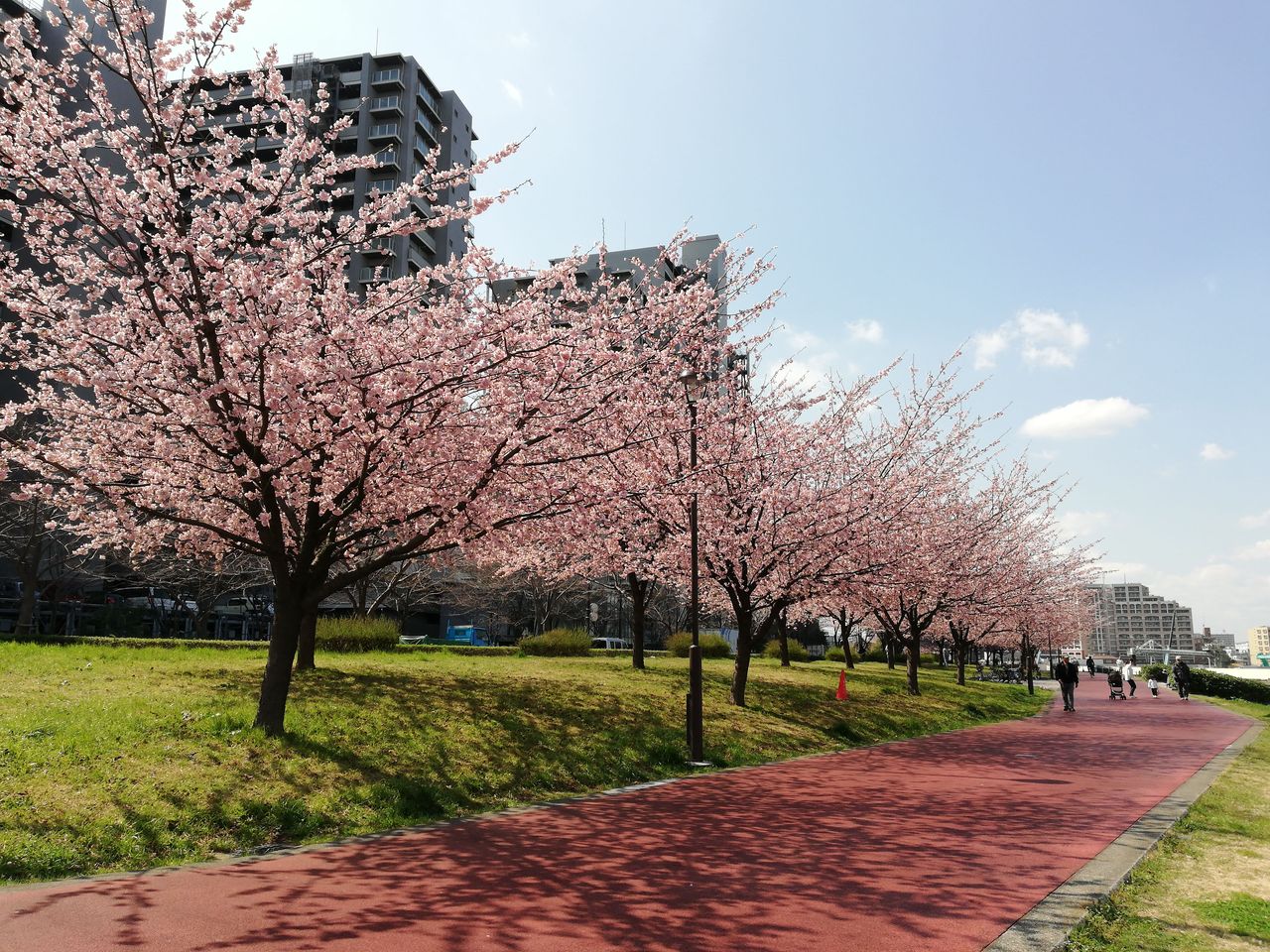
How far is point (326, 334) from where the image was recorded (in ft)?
34.9

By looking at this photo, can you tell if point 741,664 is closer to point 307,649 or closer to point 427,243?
point 307,649

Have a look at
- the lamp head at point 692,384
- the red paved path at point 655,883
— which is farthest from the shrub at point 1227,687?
the lamp head at point 692,384

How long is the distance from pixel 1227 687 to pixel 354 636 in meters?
45.2

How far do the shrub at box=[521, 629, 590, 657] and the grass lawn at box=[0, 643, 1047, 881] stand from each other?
905 centimetres

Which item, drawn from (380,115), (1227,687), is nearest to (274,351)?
(1227,687)

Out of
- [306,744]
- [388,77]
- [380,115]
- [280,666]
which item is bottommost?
[306,744]

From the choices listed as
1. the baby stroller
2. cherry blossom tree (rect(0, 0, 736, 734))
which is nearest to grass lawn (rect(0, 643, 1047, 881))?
cherry blossom tree (rect(0, 0, 736, 734))

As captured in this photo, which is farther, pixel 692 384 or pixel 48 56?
pixel 48 56

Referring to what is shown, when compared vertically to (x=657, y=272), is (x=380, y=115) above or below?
above

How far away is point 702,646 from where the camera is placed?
37688 millimetres

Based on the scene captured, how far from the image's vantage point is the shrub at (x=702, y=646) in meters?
35.0

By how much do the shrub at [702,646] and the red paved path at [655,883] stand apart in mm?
23249

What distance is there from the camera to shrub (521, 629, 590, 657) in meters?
29.8

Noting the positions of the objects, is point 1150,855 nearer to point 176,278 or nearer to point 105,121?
point 176,278
